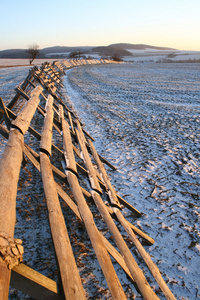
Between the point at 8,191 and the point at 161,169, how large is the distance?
3.27 metres

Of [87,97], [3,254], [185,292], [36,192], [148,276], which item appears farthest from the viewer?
[87,97]

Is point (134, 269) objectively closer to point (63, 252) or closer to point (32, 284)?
point (63, 252)

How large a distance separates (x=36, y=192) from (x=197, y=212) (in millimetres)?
2547

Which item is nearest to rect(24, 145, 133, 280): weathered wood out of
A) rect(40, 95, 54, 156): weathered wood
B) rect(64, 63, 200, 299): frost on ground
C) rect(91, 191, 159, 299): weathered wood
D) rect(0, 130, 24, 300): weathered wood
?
rect(91, 191, 159, 299): weathered wood

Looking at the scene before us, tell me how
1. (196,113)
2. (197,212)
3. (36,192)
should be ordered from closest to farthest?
1. (197,212)
2. (36,192)
3. (196,113)

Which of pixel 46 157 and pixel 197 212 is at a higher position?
pixel 46 157

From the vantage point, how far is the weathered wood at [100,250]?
1442mm

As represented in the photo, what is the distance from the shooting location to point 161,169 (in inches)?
162

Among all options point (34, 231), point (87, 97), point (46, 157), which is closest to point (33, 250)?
point (34, 231)

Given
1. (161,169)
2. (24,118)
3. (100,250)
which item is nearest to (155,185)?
(161,169)

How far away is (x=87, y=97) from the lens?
10703 millimetres

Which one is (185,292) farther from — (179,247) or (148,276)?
(179,247)

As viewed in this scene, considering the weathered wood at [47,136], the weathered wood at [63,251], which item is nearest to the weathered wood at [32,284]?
the weathered wood at [63,251]

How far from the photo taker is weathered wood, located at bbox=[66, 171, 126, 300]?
1442 mm
